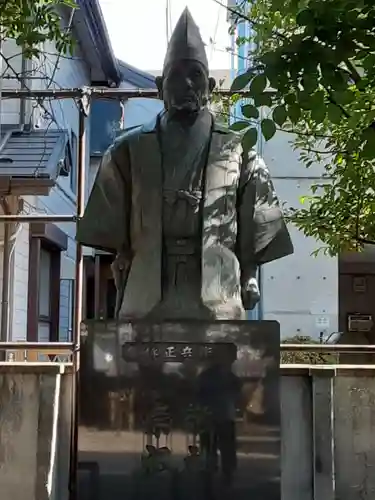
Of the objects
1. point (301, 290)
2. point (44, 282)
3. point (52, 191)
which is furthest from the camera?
point (301, 290)

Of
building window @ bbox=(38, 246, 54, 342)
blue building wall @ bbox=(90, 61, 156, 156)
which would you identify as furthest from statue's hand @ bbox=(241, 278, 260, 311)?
blue building wall @ bbox=(90, 61, 156, 156)

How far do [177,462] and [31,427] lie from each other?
1317 millimetres

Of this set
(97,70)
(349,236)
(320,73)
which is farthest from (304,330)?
(320,73)

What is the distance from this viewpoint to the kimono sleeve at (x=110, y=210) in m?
3.57

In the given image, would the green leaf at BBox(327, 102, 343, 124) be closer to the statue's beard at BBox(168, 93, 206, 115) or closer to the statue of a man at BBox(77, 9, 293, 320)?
the statue of a man at BBox(77, 9, 293, 320)

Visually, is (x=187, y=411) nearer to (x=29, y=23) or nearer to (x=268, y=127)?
(x=268, y=127)

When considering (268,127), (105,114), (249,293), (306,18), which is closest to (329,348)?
(249,293)

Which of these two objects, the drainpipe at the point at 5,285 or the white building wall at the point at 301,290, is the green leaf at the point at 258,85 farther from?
the white building wall at the point at 301,290

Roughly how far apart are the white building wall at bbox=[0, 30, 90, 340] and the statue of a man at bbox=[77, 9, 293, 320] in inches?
116

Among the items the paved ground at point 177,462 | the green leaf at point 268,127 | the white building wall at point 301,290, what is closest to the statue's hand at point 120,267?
the paved ground at point 177,462

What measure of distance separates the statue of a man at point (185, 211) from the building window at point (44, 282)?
5.37m

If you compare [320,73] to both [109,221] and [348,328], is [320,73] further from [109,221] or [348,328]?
[348,328]

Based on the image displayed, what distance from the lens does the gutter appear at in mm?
9938

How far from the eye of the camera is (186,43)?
3.54 metres
